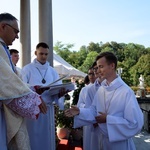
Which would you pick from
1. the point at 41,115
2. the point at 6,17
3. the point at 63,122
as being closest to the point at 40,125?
the point at 41,115

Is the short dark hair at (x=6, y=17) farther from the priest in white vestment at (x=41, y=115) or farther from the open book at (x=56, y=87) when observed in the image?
the priest in white vestment at (x=41, y=115)

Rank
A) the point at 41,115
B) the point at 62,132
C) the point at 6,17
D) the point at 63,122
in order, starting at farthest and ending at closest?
the point at 63,122, the point at 62,132, the point at 41,115, the point at 6,17

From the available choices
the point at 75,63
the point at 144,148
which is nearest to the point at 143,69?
the point at 75,63

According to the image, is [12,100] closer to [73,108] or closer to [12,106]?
[12,106]

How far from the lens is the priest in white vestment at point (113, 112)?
2496mm

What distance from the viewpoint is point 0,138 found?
210cm

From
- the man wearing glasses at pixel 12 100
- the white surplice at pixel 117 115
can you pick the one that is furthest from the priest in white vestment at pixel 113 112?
the man wearing glasses at pixel 12 100

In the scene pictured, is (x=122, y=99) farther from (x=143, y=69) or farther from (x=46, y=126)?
(x=143, y=69)

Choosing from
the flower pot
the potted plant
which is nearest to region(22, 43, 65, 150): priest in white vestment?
the flower pot

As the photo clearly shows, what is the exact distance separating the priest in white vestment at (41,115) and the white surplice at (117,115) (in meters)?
0.98

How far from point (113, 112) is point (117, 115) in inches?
2.1

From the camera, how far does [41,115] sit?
12.9ft

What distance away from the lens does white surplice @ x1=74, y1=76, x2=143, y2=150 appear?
8.18 feet

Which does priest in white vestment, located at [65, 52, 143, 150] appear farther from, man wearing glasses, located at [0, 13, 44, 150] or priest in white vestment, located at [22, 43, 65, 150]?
priest in white vestment, located at [22, 43, 65, 150]
